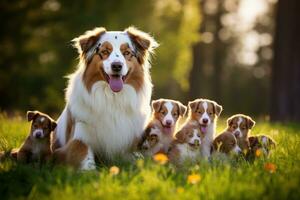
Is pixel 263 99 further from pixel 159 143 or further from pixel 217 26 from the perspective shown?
pixel 159 143

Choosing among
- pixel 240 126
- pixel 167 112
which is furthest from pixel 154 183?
pixel 240 126

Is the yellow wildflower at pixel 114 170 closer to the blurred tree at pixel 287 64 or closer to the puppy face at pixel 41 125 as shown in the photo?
the puppy face at pixel 41 125

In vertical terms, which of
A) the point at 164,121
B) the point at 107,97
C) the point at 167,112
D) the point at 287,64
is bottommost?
the point at 164,121

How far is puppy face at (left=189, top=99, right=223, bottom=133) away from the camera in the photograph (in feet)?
27.7

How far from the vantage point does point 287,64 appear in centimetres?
1730

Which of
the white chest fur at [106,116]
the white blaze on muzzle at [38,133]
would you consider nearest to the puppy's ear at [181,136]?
the white chest fur at [106,116]

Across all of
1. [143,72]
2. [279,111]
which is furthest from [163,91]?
[143,72]

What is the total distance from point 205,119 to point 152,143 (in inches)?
35.0

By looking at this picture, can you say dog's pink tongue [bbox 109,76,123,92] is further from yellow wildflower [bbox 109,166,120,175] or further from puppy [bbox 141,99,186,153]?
yellow wildflower [bbox 109,166,120,175]

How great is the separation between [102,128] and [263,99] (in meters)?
37.8

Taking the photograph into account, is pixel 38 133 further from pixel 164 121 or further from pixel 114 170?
pixel 114 170

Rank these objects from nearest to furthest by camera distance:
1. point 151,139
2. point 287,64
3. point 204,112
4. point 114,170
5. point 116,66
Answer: point 114,170, point 116,66, point 151,139, point 204,112, point 287,64

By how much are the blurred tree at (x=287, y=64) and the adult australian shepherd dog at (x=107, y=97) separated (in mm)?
9639

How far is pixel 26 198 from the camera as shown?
5715mm
